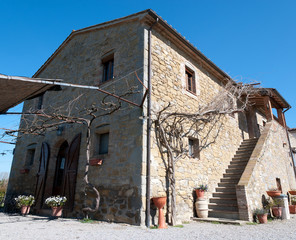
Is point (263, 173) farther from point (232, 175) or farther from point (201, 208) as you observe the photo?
point (201, 208)

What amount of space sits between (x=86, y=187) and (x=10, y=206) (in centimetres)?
448

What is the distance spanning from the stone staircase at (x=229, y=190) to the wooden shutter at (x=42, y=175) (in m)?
5.64

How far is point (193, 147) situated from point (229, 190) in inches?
69.5

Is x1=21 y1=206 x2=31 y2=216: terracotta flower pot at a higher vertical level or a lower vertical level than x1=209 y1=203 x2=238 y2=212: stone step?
lower

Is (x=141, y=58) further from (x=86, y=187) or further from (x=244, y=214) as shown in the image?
(x=244, y=214)

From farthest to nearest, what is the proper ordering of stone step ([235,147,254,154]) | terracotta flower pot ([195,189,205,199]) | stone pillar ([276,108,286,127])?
A: stone pillar ([276,108,286,127])
stone step ([235,147,254,154])
terracotta flower pot ([195,189,205,199])

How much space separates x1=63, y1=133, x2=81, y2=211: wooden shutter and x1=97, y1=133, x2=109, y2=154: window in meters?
0.83

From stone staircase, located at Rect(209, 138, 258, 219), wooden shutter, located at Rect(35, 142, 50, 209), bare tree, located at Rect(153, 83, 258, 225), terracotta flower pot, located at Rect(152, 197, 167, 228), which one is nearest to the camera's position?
terracotta flower pot, located at Rect(152, 197, 167, 228)

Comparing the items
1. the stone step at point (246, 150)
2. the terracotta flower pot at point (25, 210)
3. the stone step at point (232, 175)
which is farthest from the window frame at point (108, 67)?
the stone step at point (246, 150)

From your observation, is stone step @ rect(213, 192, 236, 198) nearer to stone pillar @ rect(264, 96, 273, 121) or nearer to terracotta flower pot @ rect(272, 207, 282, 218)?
terracotta flower pot @ rect(272, 207, 282, 218)

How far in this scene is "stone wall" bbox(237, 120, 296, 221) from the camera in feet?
19.3

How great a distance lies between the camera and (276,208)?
6.66m

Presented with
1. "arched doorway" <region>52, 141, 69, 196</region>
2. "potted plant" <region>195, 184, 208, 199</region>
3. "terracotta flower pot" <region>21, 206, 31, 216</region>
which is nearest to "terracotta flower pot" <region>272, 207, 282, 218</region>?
"potted plant" <region>195, 184, 208, 199</region>

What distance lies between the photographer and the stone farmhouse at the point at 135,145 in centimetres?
554
